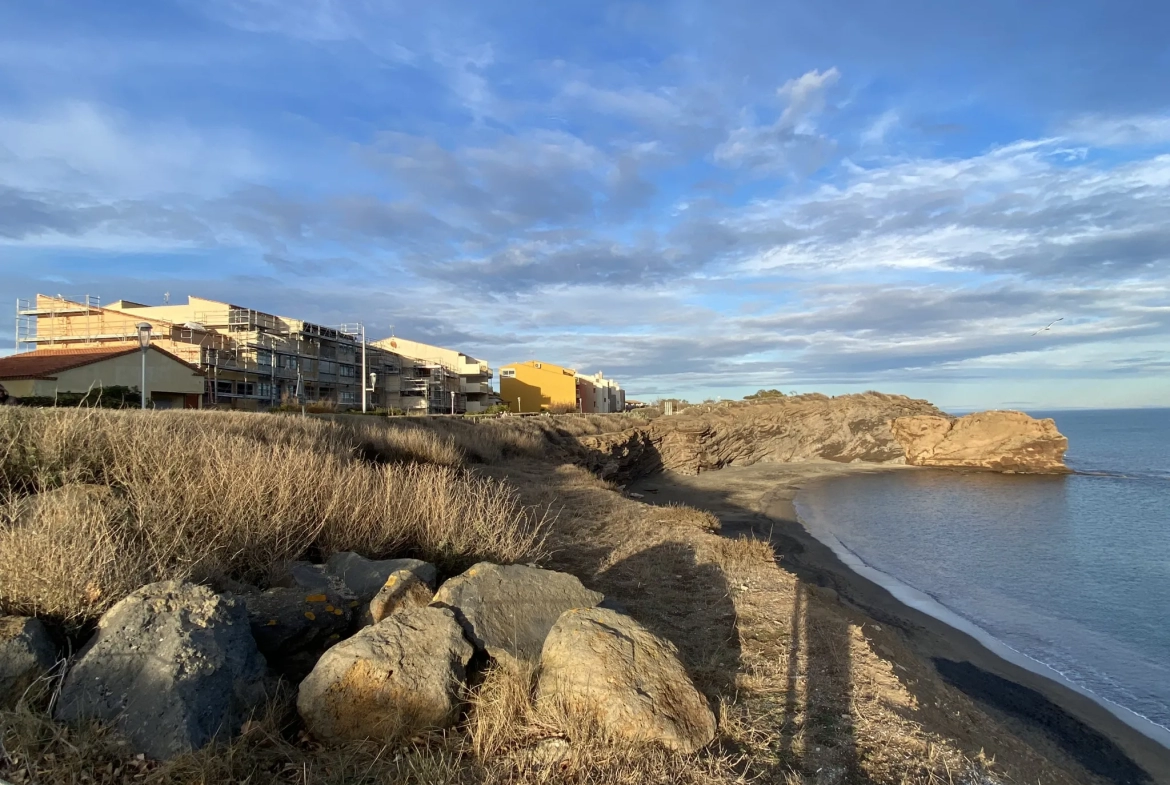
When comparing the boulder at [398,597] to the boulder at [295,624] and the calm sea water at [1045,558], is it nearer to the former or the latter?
the boulder at [295,624]

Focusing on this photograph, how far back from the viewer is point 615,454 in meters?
34.1

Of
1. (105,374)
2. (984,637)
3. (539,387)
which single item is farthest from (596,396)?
(984,637)

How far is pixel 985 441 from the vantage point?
46.7 meters

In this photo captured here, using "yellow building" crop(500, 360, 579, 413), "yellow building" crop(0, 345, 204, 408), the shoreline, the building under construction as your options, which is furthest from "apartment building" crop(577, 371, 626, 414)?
the shoreline

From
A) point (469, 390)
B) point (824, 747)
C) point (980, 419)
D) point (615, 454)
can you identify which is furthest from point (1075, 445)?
point (824, 747)

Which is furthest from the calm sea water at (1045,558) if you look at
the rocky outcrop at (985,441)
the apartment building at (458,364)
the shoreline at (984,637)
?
the apartment building at (458,364)

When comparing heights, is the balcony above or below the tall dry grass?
above

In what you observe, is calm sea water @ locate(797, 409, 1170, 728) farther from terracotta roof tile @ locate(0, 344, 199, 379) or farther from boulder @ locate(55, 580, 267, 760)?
terracotta roof tile @ locate(0, 344, 199, 379)

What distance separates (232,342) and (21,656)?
57153 millimetres

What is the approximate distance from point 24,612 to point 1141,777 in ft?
32.4

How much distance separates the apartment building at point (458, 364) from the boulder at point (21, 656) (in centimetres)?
7198

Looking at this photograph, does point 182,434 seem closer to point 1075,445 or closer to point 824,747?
point 824,747

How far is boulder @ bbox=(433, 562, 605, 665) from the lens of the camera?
4.42m

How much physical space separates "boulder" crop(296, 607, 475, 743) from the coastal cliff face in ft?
99.9
